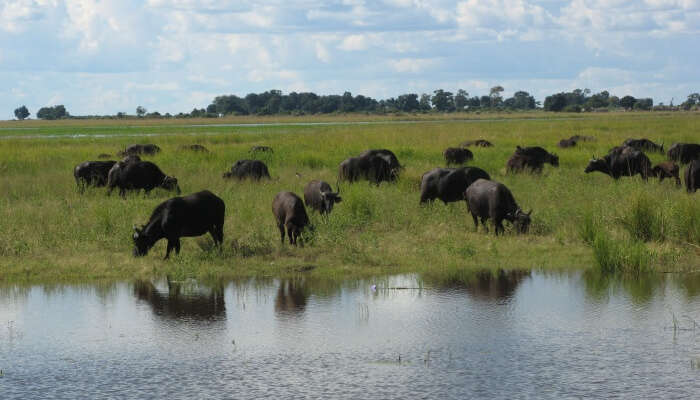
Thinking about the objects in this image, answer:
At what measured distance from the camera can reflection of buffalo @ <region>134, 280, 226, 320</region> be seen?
1066 cm

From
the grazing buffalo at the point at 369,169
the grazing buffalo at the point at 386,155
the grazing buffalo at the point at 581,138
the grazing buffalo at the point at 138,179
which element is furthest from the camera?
the grazing buffalo at the point at 581,138

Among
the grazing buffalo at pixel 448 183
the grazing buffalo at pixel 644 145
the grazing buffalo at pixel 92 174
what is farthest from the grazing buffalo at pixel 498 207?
the grazing buffalo at pixel 644 145

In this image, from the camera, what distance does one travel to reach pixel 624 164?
24828mm

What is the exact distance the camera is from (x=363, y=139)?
39594mm

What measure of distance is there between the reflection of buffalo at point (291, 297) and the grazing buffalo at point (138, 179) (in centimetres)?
1069

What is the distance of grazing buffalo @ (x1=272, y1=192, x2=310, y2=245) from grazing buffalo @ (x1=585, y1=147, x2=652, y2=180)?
40.9 ft

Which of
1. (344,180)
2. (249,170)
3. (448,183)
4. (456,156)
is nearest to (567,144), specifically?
(456,156)

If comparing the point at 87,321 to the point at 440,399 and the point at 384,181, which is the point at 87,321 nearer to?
the point at 440,399

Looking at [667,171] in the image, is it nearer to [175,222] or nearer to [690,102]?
[175,222]

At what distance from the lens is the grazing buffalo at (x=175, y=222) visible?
13.9 m

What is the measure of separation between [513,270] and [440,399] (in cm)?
617

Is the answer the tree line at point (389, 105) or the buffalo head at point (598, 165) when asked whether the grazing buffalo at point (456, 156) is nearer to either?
the buffalo head at point (598, 165)

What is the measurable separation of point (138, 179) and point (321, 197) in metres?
7.02

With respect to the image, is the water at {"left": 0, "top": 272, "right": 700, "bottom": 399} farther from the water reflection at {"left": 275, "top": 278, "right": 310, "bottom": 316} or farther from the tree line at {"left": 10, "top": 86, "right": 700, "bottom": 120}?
the tree line at {"left": 10, "top": 86, "right": 700, "bottom": 120}
